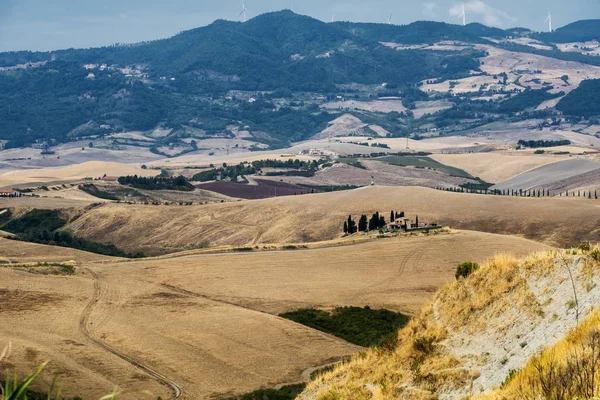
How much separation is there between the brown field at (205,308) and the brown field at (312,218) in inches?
1091

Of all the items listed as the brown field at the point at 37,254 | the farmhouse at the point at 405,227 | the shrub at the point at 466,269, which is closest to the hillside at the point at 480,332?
the shrub at the point at 466,269

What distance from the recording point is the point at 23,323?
7156cm

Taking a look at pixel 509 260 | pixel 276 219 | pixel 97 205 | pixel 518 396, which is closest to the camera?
pixel 518 396

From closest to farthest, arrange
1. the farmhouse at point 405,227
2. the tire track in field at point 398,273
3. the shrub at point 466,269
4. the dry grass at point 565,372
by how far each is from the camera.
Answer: the dry grass at point 565,372, the shrub at point 466,269, the tire track in field at point 398,273, the farmhouse at point 405,227

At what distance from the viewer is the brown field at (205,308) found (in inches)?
2386

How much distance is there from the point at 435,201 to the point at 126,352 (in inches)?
4279

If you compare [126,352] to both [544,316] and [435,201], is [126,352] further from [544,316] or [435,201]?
[435,201]

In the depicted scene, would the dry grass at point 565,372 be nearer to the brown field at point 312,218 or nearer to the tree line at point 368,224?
the tree line at point 368,224

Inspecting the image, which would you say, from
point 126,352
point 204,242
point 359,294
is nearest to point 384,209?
point 204,242

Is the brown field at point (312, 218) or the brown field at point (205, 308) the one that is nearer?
the brown field at point (205, 308)

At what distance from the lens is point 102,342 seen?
68.2 meters

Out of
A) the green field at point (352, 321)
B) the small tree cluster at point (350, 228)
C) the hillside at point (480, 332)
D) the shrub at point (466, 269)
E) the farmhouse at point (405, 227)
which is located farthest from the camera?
the small tree cluster at point (350, 228)

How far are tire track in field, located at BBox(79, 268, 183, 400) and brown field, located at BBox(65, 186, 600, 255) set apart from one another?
71.1 meters

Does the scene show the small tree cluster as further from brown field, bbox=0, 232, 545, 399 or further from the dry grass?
the dry grass
